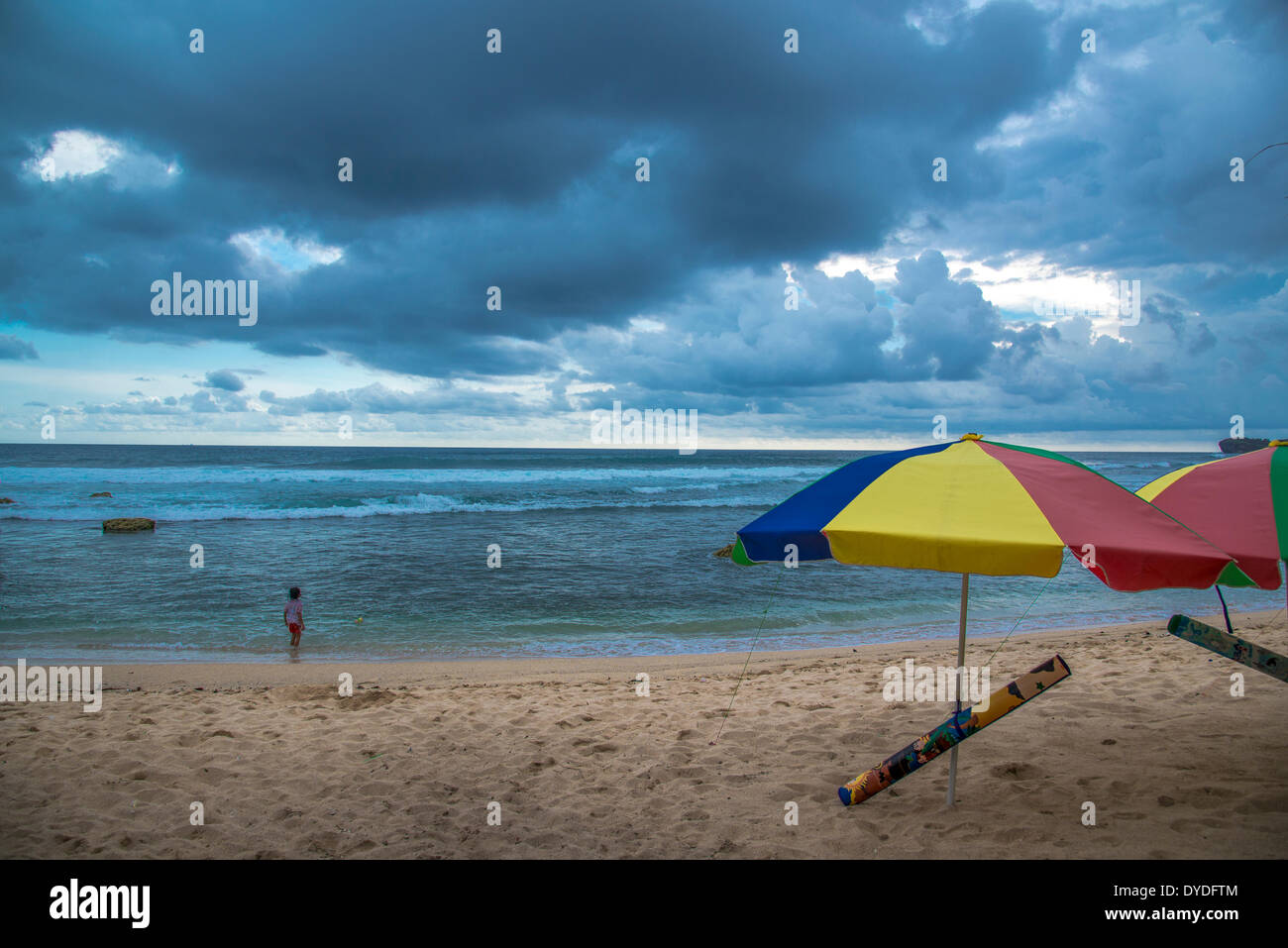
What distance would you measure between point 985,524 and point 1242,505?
7.09 ft

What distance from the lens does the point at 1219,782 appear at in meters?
4.46

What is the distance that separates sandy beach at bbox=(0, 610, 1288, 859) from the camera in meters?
4.10

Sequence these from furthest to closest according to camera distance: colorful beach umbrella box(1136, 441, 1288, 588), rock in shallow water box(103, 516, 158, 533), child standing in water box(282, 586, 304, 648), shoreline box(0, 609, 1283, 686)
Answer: rock in shallow water box(103, 516, 158, 533), child standing in water box(282, 586, 304, 648), shoreline box(0, 609, 1283, 686), colorful beach umbrella box(1136, 441, 1288, 588)

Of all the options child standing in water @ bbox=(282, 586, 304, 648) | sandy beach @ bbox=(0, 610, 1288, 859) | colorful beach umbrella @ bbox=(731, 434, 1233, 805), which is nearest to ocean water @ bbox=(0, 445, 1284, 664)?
child standing in water @ bbox=(282, 586, 304, 648)

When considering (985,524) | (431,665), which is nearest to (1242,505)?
(985,524)

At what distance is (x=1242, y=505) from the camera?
3.94 metres

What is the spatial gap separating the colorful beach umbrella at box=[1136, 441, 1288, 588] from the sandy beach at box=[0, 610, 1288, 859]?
5.46 feet

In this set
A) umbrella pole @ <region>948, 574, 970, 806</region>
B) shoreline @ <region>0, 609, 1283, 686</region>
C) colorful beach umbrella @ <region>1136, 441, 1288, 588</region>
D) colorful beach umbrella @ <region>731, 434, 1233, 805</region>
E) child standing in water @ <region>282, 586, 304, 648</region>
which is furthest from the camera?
child standing in water @ <region>282, 586, 304, 648</region>

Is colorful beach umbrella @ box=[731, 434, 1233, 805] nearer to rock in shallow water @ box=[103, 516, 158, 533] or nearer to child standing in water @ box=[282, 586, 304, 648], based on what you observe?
child standing in water @ box=[282, 586, 304, 648]

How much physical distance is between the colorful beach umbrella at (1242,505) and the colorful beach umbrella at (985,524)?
416 millimetres

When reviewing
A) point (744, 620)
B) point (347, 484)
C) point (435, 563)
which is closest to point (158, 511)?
point (347, 484)

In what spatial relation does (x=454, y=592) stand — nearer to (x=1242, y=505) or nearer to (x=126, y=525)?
(x=1242, y=505)

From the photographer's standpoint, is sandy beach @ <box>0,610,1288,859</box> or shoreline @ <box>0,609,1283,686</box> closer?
sandy beach @ <box>0,610,1288,859</box>
